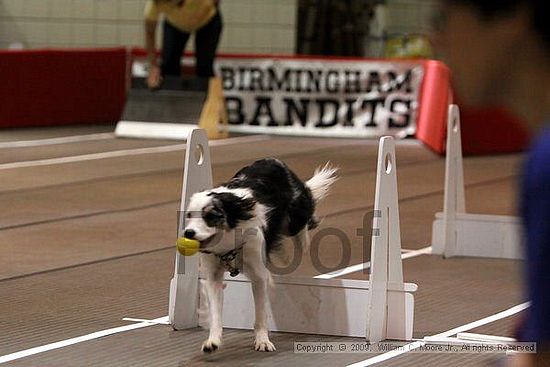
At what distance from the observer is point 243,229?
5.14 meters

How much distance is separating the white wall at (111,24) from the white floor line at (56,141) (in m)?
5.19

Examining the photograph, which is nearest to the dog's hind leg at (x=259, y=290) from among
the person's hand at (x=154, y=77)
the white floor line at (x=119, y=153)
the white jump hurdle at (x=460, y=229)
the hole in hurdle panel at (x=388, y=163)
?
the hole in hurdle panel at (x=388, y=163)

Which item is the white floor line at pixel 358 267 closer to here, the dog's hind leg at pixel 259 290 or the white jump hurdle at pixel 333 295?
the white jump hurdle at pixel 333 295

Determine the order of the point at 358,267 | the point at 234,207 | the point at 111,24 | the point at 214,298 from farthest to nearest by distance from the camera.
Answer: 1. the point at 111,24
2. the point at 358,267
3. the point at 214,298
4. the point at 234,207

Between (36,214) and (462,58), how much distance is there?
8.13 meters

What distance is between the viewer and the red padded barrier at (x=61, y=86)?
15.3 metres

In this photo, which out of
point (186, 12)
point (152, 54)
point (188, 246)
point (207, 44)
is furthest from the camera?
point (152, 54)

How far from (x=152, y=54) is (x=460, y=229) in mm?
7416

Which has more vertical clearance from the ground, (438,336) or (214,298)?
(214,298)

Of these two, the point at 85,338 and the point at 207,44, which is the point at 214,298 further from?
the point at 207,44

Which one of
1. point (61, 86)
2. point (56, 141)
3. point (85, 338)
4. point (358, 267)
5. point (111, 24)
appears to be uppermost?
point (85, 338)

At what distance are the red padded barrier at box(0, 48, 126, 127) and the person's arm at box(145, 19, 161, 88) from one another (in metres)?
1.52

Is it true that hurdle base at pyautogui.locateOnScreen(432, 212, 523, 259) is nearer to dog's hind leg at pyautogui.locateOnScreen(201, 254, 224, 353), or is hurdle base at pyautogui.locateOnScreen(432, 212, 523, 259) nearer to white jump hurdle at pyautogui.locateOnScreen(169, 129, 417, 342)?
white jump hurdle at pyautogui.locateOnScreen(169, 129, 417, 342)

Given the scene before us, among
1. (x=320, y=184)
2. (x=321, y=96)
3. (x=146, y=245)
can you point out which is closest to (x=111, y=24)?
(x=321, y=96)
